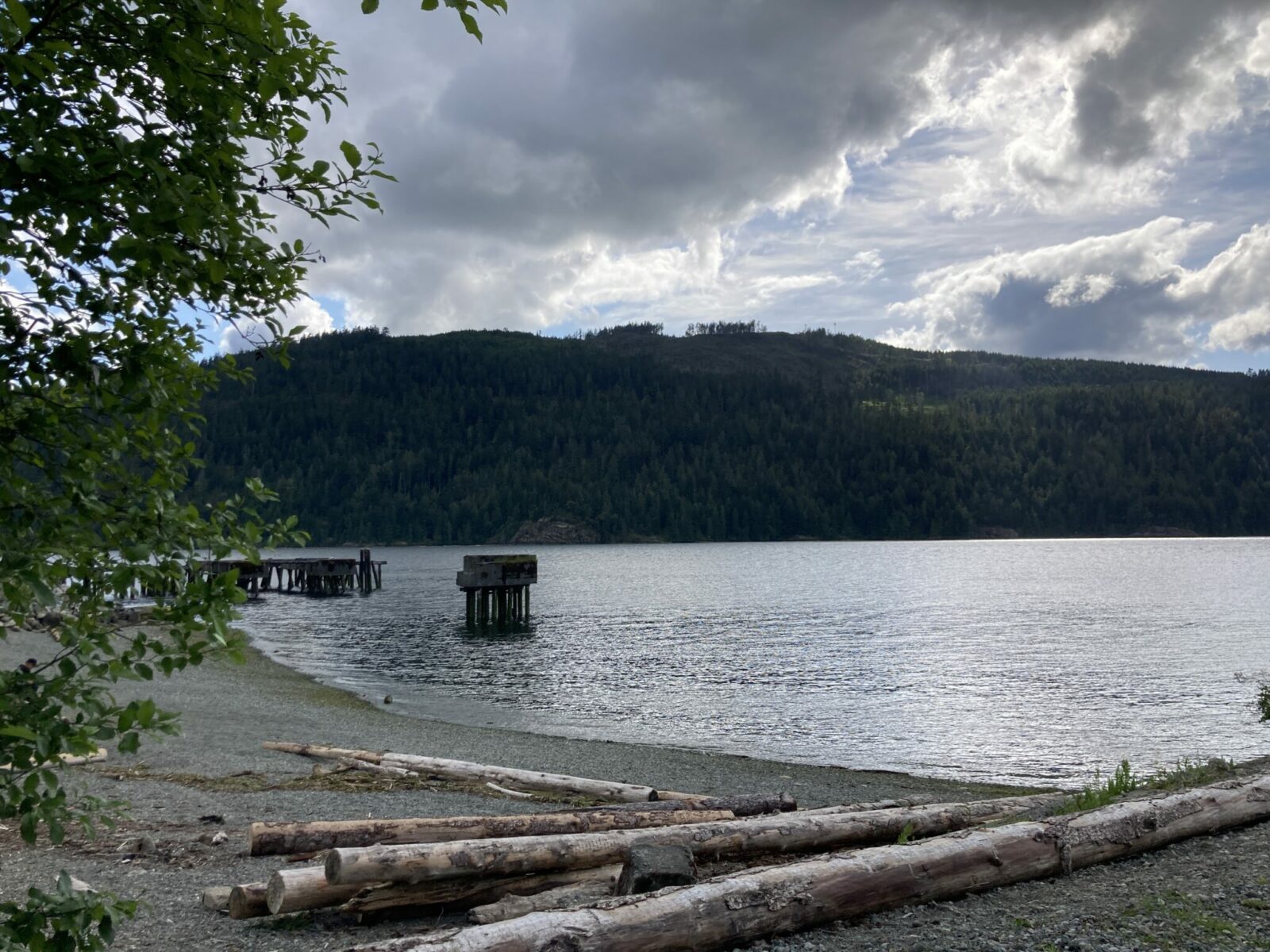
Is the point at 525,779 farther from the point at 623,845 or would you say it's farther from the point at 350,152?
the point at 350,152

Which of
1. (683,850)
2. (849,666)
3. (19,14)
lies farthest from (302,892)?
(849,666)

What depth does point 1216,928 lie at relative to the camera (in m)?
7.07

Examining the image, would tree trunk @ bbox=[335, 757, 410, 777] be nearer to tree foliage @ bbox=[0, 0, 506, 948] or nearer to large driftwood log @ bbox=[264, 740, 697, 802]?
large driftwood log @ bbox=[264, 740, 697, 802]

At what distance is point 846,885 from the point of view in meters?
7.39

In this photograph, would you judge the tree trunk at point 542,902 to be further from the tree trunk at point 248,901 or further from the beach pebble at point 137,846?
the beach pebble at point 137,846

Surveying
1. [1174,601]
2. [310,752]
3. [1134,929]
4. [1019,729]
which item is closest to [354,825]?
[1134,929]

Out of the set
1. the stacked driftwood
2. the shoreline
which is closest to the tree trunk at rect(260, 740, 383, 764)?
the shoreline

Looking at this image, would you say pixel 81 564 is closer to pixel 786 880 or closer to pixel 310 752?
pixel 786 880

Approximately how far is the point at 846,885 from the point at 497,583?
49.1 m

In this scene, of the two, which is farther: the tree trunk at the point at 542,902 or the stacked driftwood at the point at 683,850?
the tree trunk at the point at 542,902

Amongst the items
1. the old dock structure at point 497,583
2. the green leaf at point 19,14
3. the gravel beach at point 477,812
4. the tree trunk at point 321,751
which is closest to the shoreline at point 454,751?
the gravel beach at point 477,812

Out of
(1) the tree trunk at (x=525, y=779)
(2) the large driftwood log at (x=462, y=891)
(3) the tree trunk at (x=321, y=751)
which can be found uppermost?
(2) the large driftwood log at (x=462, y=891)

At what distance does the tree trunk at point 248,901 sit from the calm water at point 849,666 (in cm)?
1649

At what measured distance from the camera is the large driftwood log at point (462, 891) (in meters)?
7.51
